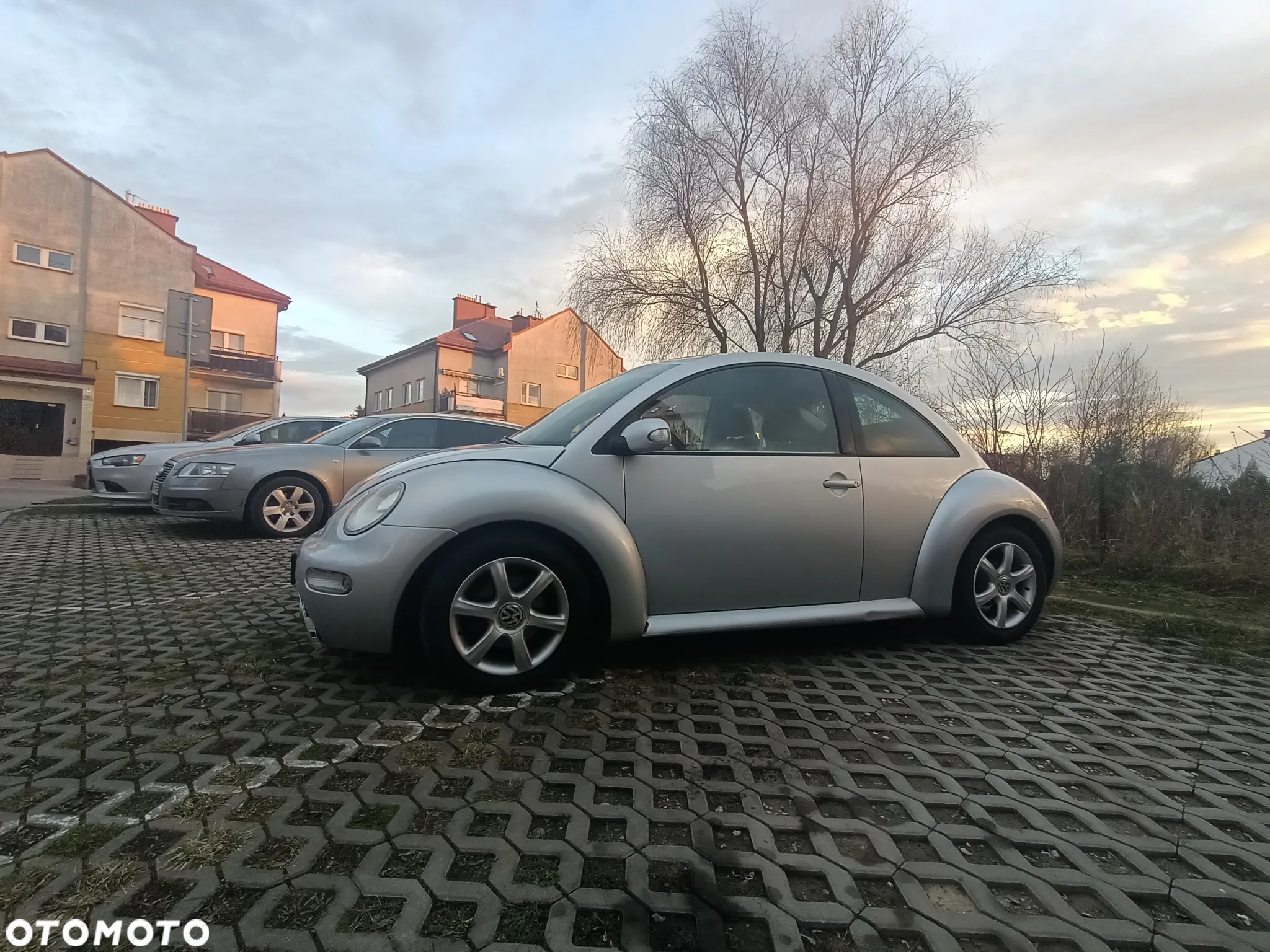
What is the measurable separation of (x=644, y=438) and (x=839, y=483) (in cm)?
107

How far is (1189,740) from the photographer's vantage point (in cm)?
246

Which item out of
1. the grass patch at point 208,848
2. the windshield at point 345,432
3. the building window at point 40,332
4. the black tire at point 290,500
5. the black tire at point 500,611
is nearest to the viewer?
the grass patch at point 208,848

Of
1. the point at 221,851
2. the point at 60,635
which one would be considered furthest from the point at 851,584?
the point at 60,635

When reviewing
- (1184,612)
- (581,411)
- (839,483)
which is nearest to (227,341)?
(581,411)

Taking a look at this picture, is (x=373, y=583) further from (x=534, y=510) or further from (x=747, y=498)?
(x=747, y=498)

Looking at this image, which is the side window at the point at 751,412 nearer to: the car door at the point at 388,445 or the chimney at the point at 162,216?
the car door at the point at 388,445

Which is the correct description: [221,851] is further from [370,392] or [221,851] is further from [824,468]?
[370,392]

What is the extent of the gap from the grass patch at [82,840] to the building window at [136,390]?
31466 mm

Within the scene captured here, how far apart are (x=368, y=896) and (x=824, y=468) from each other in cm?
254

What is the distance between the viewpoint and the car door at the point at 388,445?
7242 millimetres

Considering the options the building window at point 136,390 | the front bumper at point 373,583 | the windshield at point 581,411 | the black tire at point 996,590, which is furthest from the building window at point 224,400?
the black tire at point 996,590

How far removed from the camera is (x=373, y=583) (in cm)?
254

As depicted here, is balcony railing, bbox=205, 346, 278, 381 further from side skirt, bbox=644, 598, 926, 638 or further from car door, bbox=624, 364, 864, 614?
side skirt, bbox=644, 598, 926, 638

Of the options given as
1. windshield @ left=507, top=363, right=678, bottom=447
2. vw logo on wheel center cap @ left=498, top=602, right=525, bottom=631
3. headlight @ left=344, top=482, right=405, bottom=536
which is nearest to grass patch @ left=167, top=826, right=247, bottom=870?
vw logo on wheel center cap @ left=498, top=602, right=525, bottom=631
